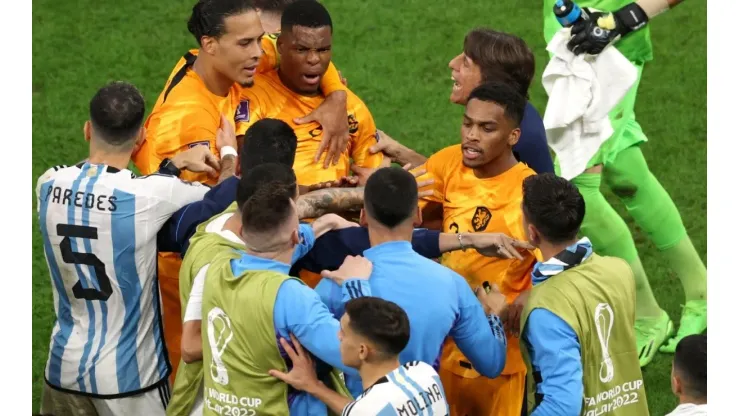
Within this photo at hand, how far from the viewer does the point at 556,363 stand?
4156 mm

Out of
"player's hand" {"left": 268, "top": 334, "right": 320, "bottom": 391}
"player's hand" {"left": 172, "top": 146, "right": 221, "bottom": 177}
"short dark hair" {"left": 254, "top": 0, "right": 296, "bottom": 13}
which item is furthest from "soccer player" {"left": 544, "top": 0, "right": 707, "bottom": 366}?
"player's hand" {"left": 268, "top": 334, "right": 320, "bottom": 391}

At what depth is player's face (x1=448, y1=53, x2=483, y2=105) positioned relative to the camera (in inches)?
216

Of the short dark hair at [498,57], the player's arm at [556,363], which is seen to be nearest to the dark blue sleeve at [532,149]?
the short dark hair at [498,57]

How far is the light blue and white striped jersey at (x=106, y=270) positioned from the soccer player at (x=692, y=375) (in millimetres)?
2022

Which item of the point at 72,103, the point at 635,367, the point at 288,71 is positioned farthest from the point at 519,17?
Answer: the point at 635,367

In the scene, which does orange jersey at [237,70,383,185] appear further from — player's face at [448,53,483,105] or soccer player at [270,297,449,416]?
soccer player at [270,297,449,416]

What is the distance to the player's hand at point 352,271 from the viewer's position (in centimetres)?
426

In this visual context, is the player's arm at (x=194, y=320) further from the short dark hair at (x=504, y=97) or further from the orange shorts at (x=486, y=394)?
the short dark hair at (x=504, y=97)

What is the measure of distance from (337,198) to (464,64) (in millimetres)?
921

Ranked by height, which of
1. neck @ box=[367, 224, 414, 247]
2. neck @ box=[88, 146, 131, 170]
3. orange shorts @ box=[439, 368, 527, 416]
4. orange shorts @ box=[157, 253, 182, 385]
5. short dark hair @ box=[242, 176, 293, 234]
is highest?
short dark hair @ box=[242, 176, 293, 234]

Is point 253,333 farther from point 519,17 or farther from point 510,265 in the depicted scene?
point 519,17

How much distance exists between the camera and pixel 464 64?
18.2 ft

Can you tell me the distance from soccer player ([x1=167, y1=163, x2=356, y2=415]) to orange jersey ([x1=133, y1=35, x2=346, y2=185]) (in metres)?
0.80

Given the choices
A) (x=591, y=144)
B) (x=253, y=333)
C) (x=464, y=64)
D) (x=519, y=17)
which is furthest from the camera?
(x=519, y=17)
